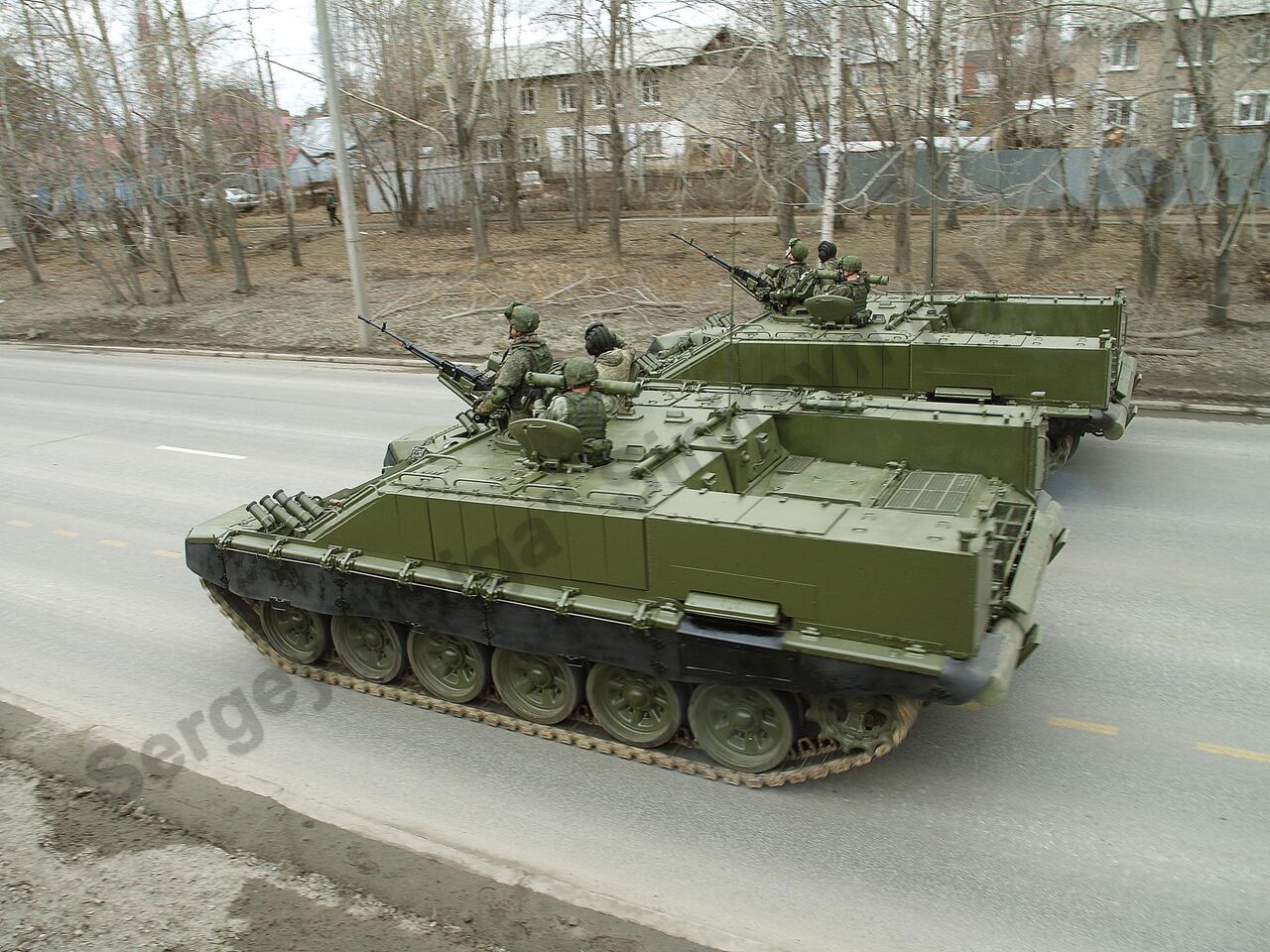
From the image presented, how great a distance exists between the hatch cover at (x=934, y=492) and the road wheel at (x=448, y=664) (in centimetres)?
322

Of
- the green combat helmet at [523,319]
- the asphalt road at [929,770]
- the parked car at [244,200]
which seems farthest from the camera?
the parked car at [244,200]

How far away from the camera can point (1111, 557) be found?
9883 mm

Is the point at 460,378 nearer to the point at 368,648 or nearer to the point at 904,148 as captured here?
the point at 368,648

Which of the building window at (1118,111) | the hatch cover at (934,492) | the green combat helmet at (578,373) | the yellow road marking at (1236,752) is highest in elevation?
the building window at (1118,111)

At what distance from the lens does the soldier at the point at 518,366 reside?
8273mm

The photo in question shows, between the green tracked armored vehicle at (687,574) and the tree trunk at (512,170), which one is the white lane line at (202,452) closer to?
the green tracked armored vehicle at (687,574)

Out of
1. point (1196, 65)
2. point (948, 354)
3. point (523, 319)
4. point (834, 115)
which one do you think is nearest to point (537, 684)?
point (523, 319)

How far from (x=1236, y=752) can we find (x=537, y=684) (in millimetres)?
4701

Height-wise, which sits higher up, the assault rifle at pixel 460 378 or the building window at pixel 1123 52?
the building window at pixel 1123 52

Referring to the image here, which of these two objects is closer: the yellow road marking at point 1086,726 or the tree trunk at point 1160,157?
the yellow road marking at point 1086,726

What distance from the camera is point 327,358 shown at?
21.9 m

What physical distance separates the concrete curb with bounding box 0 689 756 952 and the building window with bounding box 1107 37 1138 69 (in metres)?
19.7

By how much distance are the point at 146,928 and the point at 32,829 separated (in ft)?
4.95

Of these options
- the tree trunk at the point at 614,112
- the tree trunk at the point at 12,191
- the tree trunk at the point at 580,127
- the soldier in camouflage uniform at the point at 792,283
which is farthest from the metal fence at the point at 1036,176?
the tree trunk at the point at 12,191
